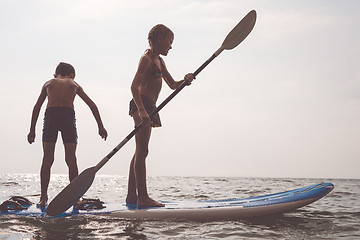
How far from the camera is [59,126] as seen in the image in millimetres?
4668

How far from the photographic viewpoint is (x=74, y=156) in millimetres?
4656

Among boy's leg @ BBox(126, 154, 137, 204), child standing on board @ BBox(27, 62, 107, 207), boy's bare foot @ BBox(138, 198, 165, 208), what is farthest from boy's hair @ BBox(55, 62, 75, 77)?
boy's bare foot @ BBox(138, 198, 165, 208)

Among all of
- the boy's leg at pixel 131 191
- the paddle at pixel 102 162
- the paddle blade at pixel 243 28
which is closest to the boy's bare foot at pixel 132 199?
the boy's leg at pixel 131 191

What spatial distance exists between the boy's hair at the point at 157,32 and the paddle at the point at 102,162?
635 mm

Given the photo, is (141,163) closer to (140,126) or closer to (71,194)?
(140,126)

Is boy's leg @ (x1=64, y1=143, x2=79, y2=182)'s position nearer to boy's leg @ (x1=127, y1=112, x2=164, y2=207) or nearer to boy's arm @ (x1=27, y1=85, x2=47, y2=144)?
boy's arm @ (x1=27, y1=85, x2=47, y2=144)

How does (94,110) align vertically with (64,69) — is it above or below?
below

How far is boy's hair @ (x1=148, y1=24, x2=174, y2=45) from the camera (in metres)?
4.51

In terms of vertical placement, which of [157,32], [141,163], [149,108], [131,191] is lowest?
[131,191]

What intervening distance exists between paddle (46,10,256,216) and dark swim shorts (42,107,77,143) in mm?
589

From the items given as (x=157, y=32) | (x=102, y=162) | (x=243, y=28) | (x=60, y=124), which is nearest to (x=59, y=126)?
(x=60, y=124)

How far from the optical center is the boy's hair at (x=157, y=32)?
451cm

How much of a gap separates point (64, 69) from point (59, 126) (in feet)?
2.73

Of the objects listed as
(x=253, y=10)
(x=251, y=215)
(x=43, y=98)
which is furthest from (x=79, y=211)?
(x=253, y=10)
